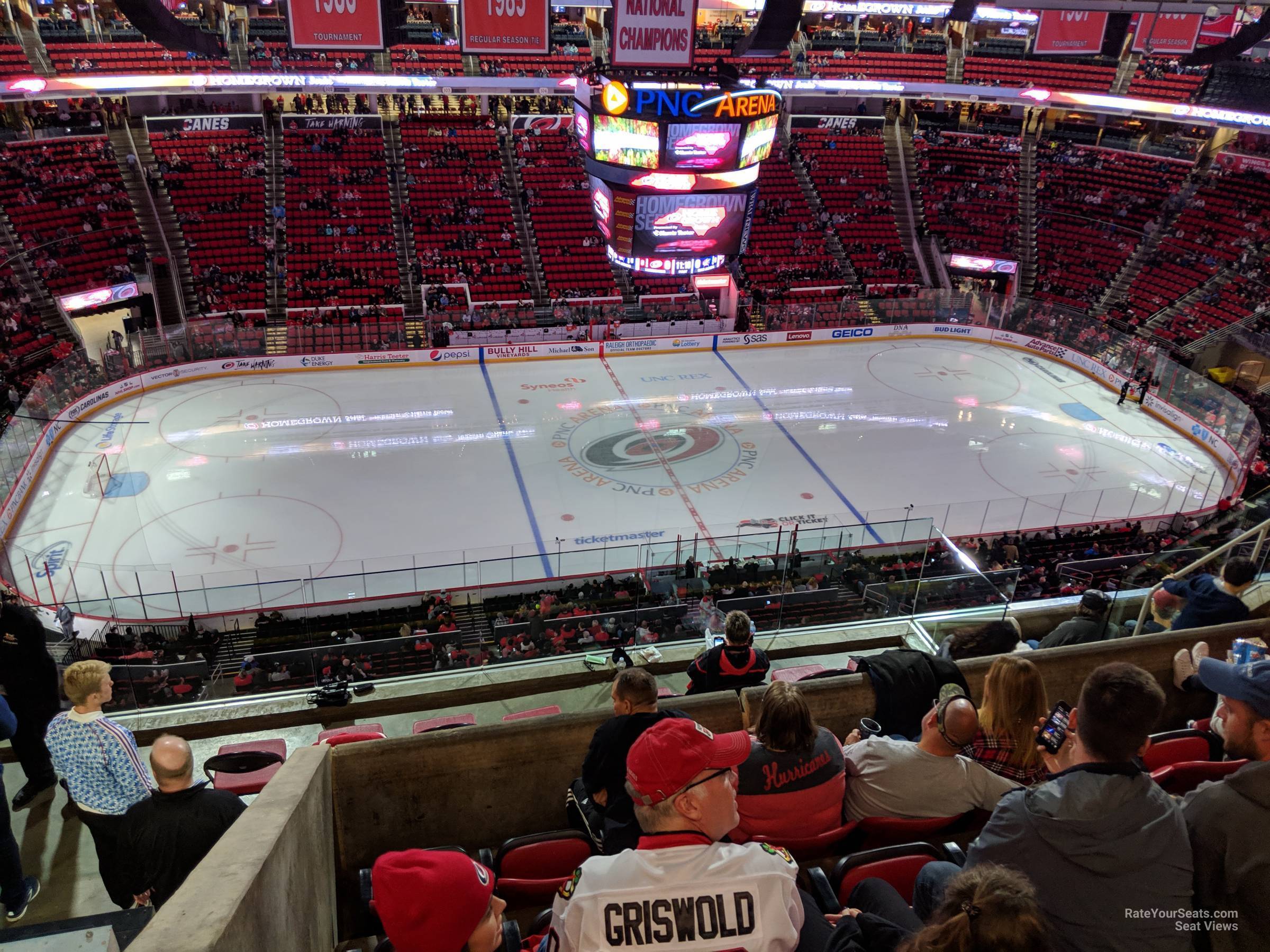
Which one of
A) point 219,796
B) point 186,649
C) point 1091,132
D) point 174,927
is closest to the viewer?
point 174,927

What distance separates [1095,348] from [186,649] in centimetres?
2299

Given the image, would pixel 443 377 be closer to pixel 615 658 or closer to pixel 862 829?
pixel 615 658

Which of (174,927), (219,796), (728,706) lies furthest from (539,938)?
(728,706)

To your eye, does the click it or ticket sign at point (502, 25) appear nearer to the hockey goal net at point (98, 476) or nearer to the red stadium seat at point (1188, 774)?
the hockey goal net at point (98, 476)

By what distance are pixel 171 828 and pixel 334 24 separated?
15.2 m

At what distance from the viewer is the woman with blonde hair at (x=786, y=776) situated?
3.41 m

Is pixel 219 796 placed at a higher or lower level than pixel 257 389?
higher

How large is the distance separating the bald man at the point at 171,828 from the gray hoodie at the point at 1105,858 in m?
2.69

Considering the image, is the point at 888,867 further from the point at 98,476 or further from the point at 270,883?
the point at 98,476

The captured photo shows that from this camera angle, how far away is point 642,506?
1639 centimetres

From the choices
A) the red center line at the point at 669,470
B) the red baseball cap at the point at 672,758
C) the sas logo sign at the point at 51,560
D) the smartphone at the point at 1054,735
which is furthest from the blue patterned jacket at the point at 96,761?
the sas logo sign at the point at 51,560

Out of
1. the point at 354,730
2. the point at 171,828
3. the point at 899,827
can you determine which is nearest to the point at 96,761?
the point at 171,828

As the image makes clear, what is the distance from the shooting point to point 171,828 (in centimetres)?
315

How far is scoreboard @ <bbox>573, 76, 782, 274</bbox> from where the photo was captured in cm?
1551
